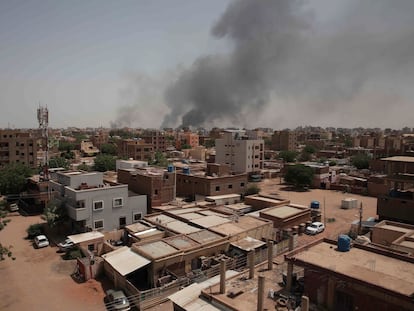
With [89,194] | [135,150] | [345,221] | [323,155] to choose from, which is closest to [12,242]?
[89,194]

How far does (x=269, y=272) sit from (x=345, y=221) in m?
23.0

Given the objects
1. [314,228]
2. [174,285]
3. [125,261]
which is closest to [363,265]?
[174,285]

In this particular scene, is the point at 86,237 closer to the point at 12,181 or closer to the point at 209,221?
the point at 209,221

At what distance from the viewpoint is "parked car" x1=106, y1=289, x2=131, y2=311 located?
16828 millimetres

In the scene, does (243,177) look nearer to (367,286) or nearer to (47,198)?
(47,198)

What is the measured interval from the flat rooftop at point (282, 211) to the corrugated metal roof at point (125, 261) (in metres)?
12.8

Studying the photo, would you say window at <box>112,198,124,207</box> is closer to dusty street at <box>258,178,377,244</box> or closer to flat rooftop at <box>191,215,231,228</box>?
flat rooftop at <box>191,215,231,228</box>

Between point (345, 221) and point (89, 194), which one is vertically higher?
point (89, 194)

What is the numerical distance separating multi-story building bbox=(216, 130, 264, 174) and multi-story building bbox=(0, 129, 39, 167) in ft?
125

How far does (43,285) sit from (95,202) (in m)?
9.05

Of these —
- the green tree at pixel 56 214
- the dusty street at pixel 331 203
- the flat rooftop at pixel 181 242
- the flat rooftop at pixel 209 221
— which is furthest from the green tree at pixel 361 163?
the green tree at pixel 56 214

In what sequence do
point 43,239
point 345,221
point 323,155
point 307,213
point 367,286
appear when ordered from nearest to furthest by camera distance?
point 367,286, point 43,239, point 307,213, point 345,221, point 323,155

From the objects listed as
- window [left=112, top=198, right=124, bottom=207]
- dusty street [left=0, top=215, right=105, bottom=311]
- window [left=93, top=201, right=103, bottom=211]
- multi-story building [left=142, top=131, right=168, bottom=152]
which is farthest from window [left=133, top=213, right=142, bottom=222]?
multi-story building [left=142, top=131, right=168, bottom=152]

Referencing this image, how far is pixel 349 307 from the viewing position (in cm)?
1179
